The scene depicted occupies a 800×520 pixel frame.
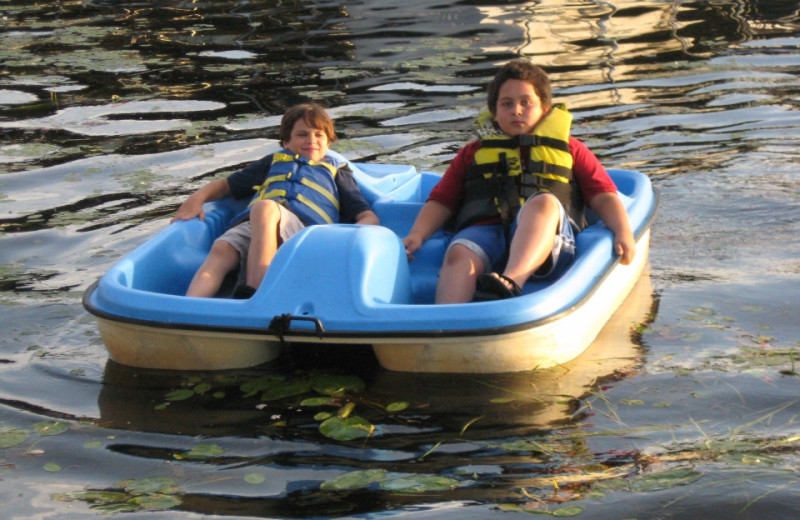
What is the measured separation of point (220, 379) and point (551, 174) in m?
1.39

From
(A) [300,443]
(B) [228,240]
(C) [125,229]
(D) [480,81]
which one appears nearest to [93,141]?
(C) [125,229]

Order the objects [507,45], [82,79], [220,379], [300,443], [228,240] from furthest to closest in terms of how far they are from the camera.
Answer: [507,45] → [82,79] → [228,240] → [220,379] → [300,443]

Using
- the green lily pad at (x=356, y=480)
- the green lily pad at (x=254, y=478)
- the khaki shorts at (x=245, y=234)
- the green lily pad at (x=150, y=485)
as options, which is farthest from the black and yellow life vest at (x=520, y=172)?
the green lily pad at (x=150, y=485)

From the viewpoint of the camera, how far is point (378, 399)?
3.68 metres

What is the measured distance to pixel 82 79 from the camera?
9062 mm

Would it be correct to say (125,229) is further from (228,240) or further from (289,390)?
(289,390)

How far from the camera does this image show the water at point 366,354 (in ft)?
10.1

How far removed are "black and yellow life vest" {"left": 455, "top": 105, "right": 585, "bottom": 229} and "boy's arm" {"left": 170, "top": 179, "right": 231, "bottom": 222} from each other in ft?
3.23

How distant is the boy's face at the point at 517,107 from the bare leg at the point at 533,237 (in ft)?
1.19

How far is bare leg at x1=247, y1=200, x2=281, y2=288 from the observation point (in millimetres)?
4066

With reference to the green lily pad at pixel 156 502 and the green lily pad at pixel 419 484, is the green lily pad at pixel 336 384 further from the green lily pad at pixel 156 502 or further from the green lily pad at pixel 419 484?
the green lily pad at pixel 156 502

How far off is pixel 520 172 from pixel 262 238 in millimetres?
960

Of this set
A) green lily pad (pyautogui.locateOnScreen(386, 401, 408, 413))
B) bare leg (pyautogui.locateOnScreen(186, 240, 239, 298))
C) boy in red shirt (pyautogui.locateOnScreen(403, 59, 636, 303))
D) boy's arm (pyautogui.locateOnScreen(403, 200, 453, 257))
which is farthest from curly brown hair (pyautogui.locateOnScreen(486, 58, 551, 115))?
green lily pad (pyautogui.locateOnScreen(386, 401, 408, 413))

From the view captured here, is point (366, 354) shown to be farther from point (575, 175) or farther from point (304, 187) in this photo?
point (575, 175)
